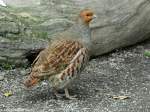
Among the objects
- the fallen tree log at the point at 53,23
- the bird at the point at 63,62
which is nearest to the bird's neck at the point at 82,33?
the bird at the point at 63,62

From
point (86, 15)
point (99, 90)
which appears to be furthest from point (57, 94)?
point (86, 15)

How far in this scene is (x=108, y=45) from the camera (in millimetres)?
8750

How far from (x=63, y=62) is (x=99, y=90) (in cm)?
89

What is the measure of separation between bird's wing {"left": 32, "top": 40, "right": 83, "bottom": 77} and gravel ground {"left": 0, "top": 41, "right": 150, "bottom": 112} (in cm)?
45

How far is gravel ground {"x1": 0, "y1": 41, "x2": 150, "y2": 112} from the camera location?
22.9 ft

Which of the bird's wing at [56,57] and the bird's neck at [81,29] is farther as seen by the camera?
the bird's neck at [81,29]

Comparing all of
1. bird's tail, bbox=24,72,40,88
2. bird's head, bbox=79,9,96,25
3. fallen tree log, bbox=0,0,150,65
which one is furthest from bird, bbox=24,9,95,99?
fallen tree log, bbox=0,0,150,65

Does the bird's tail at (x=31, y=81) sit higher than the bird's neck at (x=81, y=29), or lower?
lower

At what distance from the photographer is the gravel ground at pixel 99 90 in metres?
6.97

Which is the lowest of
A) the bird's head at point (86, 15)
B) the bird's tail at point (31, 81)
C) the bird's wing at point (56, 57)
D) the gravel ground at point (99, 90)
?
the gravel ground at point (99, 90)

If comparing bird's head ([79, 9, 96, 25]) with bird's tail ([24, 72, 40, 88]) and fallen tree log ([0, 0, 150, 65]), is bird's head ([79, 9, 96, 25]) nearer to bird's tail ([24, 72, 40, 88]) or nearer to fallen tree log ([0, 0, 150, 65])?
fallen tree log ([0, 0, 150, 65])

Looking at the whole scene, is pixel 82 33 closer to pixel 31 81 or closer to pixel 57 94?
pixel 57 94

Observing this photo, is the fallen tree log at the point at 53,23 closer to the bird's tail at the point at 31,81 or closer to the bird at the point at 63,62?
the bird at the point at 63,62

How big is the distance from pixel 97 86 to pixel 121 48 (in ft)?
5.01
